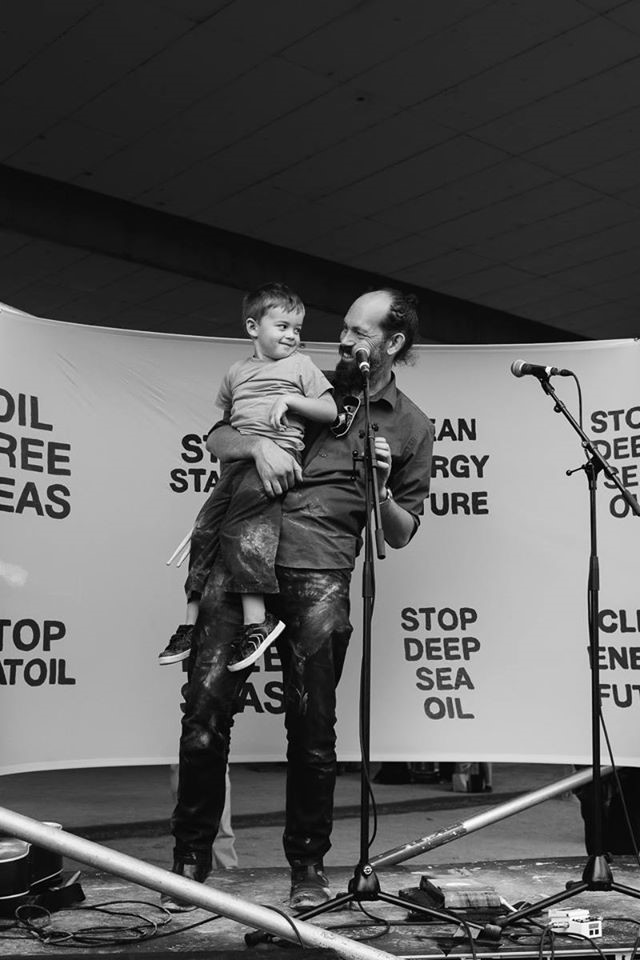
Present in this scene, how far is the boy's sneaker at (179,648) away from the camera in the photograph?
2.76m

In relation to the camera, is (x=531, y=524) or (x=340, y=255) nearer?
(x=531, y=524)

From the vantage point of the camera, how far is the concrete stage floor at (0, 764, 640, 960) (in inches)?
93.4

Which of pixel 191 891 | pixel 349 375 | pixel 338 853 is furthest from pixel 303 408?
pixel 338 853

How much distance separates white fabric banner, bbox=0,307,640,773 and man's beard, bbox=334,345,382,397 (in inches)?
28.3

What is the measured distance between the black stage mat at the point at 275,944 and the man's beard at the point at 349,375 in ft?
4.74

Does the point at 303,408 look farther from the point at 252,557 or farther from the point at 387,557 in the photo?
the point at 387,557

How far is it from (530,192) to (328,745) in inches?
262

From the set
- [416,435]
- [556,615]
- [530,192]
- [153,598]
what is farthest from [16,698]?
[530,192]

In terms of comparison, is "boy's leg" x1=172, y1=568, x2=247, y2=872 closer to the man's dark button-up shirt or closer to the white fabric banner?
the man's dark button-up shirt

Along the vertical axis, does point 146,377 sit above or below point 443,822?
above

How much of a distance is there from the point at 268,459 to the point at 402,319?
65 centimetres

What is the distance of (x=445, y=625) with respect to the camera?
3.62m

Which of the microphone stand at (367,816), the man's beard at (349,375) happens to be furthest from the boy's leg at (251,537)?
the man's beard at (349,375)

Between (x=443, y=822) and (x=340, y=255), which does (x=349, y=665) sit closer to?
(x=443, y=822)
